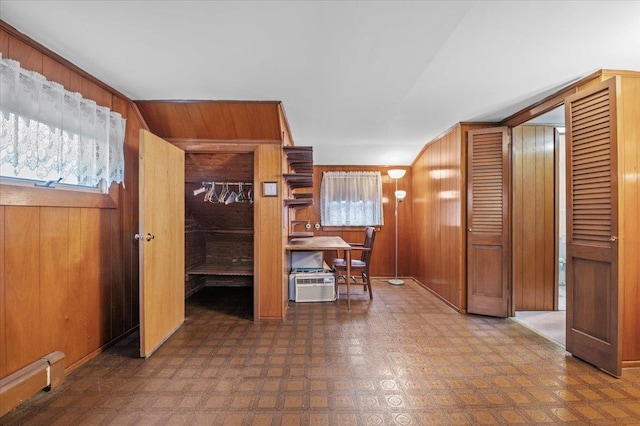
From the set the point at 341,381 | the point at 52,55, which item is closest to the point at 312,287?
the point at 341,381

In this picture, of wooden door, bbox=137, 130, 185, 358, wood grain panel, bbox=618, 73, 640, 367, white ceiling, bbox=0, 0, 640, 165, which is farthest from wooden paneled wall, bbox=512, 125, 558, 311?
wooden door, bbox=137, 130, 185, 358

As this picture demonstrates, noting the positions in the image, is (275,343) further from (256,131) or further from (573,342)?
(573,342)

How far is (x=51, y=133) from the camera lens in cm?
188

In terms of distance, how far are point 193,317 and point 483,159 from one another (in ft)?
12.1

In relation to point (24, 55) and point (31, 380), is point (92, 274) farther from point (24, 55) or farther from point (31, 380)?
point (24, 55)

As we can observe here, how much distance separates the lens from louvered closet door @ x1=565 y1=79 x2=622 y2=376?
2.06m

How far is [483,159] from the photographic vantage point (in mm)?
3271

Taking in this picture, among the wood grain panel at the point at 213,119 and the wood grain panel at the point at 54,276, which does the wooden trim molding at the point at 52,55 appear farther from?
the wood grain panel at the point at 54,276

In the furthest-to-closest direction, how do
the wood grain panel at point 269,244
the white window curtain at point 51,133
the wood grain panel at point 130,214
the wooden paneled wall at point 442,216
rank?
the wooden paneled wall at point 442,216, the wood grain panel at point 269,244, the wood grain panel at point 130,214, the white window curtain at point 51,133

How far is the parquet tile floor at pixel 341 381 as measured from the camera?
1.67 meters

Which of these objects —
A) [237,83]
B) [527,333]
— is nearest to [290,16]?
[237,83]

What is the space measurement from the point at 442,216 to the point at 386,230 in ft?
4.71

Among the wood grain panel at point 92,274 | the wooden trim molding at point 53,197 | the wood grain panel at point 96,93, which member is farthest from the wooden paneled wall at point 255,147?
the wood grain panel at point 92,274

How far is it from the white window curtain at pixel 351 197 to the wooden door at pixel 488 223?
77.5 inches
